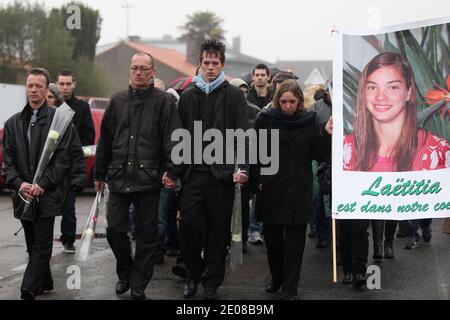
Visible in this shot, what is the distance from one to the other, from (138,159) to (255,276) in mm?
1936

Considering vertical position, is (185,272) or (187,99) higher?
(187,99)

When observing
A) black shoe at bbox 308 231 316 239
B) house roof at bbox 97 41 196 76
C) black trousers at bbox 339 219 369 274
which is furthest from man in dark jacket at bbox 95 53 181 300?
house roof at bbox 97 41 196 76

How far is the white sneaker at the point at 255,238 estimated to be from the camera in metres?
8.59

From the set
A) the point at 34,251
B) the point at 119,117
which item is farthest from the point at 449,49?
the point at 34,251

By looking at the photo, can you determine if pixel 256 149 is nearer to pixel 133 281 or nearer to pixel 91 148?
pixel 133 281

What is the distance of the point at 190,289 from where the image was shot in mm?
6164

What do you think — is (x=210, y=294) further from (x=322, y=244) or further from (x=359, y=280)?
(x=322, y=244)

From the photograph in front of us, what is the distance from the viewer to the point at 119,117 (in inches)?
239

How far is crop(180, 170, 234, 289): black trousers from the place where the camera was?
6.07m

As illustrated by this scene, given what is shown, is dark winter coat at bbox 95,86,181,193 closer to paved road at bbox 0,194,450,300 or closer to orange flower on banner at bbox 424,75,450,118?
paved road at bbox 0,194,450,300

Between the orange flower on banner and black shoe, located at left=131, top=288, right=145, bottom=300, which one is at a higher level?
the orange flower on banner

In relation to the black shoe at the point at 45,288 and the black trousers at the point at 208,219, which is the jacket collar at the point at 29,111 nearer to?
the black trousers at the point at 208,219

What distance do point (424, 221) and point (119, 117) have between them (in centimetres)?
448

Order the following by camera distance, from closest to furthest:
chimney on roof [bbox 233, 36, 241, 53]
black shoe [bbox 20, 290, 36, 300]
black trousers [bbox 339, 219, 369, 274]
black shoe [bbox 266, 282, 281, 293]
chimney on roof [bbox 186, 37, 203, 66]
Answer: black shoe [bbox 20, 290, 36, 300] → black shoe [bbox 266, 282, 281, 293] → black trousers [bbox 339, 219, 369, 274] → chimney on roof [bbox 186, 37, 203, 66] → chimney on roof [bbox 233, 36, 241, 53]
